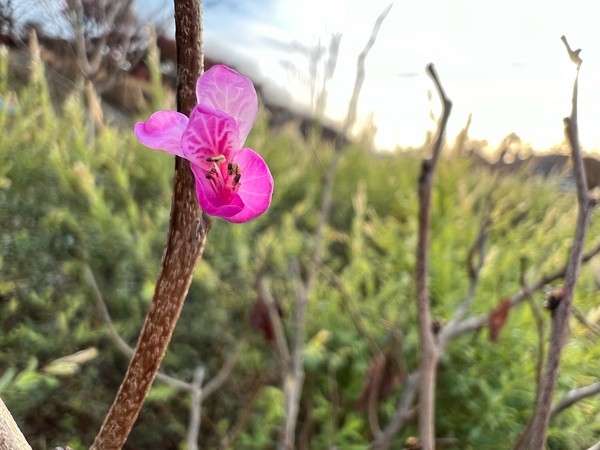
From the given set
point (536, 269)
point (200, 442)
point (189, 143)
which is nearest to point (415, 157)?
point (536, 269)

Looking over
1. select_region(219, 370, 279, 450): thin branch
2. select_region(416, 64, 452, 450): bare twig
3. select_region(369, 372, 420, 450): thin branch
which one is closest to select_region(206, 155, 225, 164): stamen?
select_region(416, 64, 452, 450): bare twig

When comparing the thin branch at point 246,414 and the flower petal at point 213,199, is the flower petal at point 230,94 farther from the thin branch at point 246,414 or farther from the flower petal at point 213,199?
the thin branch at point 246,414

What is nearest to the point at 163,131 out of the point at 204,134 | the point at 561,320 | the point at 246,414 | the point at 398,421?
the point at 204,134

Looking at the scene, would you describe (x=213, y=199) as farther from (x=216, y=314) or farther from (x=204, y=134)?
(x=216, y=314)

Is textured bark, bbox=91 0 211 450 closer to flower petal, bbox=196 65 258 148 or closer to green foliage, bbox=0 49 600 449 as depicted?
flower petal, bbox=196 65 258 148

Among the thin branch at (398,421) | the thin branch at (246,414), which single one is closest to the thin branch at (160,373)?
the thin branch at (246,414)

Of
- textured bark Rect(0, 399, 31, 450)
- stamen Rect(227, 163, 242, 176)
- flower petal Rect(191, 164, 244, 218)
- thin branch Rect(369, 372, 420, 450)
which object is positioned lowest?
thin branch Rect(369, 372, 420, 450)
